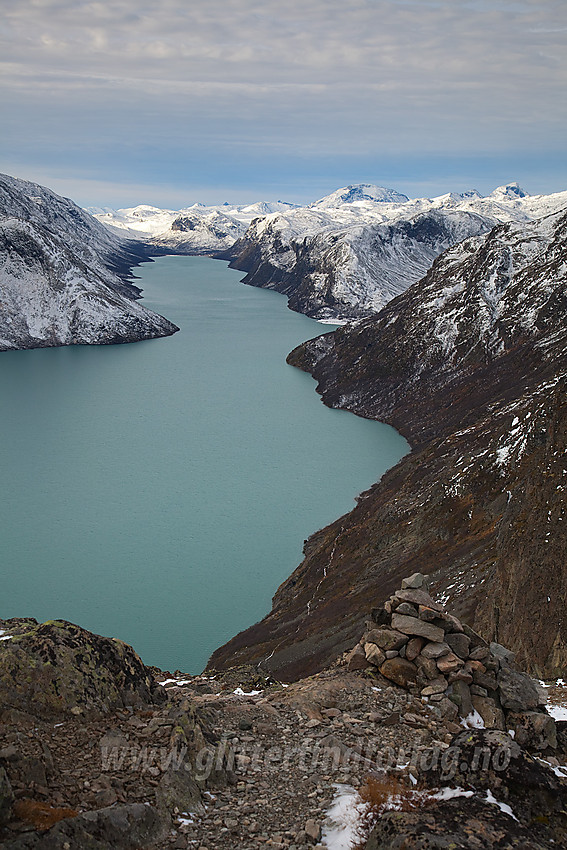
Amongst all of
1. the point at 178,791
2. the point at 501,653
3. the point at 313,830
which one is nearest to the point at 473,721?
the point at 501,653

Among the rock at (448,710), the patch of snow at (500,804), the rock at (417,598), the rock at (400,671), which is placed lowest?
the patch of snow at (500,804)

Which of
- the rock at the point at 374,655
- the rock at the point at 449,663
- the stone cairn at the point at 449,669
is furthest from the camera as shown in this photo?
the rock at the point at 374,655

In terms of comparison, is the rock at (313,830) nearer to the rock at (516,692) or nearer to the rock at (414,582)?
the rock at (516,692)

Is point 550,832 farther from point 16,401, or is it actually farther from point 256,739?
point 16,401

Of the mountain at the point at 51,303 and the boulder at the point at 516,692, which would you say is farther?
the mountain at the point at 51,303

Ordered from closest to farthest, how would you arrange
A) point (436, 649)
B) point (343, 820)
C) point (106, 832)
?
point (106, 832), point (343, 820), point (436, 649)

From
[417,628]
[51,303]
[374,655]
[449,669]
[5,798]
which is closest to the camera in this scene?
[5,798]

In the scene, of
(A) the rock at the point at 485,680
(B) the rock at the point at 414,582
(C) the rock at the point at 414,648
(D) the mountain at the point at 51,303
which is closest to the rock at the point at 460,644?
(A) the rock at the point at 485,680

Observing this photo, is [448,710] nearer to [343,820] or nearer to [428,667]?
[428,667]
